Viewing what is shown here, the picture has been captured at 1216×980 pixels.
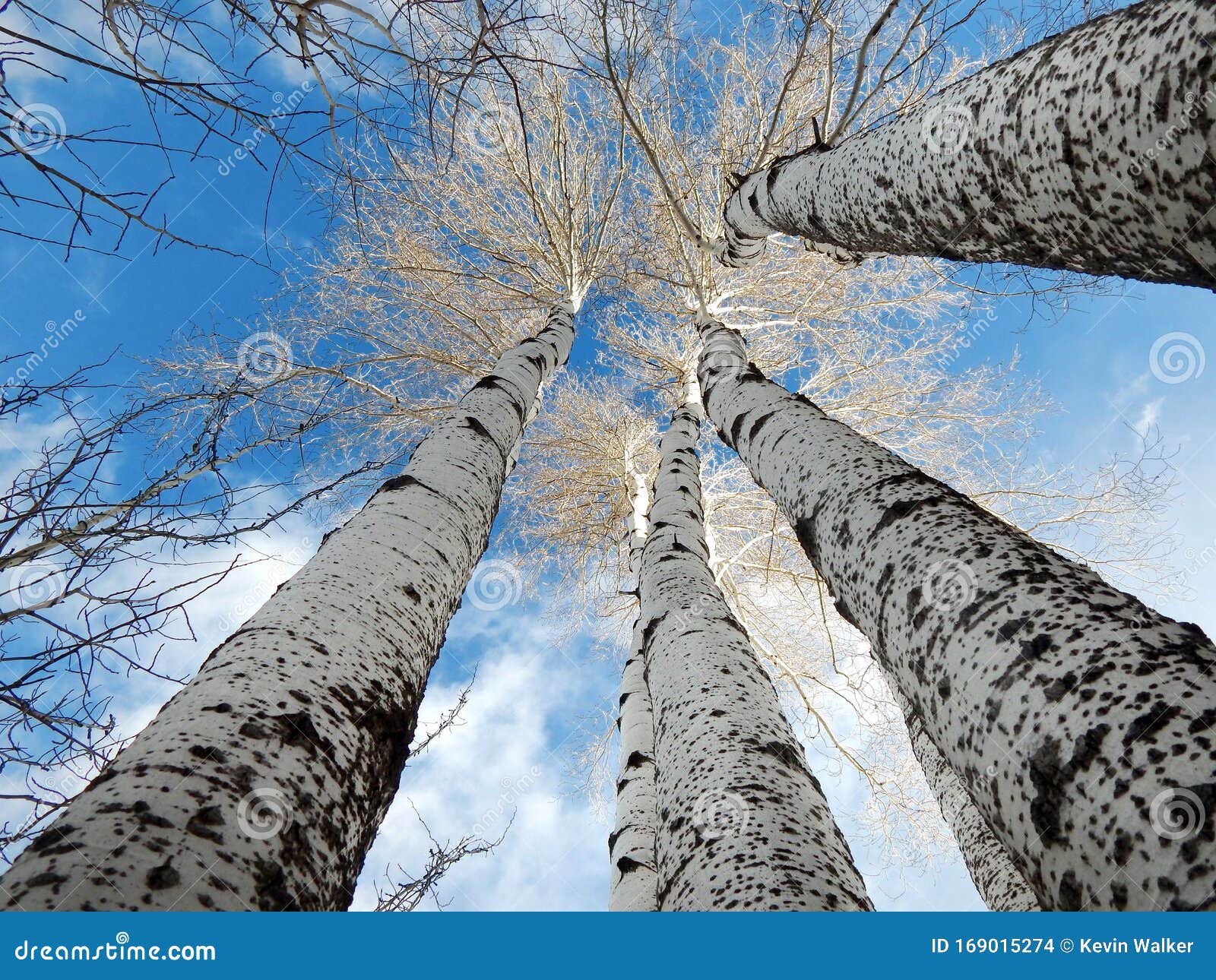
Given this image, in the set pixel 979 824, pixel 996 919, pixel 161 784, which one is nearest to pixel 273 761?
pixel 161 784

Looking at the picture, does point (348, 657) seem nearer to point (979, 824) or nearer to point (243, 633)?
point (243, 633)

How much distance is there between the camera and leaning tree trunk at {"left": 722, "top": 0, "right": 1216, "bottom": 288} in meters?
0.97

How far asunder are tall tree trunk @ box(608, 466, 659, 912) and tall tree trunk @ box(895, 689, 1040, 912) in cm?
120

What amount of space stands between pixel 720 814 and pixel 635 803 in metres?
1.57

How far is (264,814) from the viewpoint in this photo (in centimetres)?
106

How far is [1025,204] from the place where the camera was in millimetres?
Result: 1360

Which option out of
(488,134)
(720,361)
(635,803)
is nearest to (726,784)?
(635,803)

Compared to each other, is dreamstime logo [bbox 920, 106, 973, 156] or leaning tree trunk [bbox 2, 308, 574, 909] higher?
dreamstime logo [bbox 920, 106, 973, 156]
